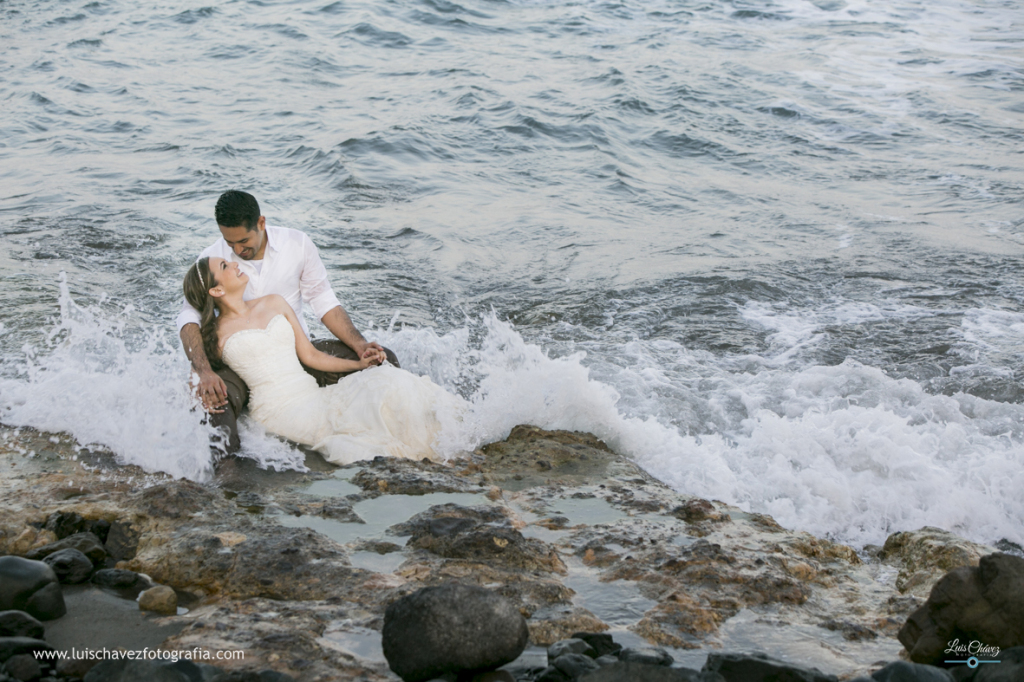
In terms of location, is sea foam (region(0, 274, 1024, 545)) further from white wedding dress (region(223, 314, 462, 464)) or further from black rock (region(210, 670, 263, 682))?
black rock (region(210, 670, 263, 682))

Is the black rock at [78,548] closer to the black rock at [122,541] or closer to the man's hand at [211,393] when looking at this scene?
the black rock at [122,541]

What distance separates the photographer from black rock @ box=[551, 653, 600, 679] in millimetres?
2717

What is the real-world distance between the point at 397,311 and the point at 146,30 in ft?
53.4

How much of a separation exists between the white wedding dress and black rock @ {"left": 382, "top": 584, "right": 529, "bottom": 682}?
2.36m

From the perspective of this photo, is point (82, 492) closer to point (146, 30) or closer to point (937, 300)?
point (937, 300)

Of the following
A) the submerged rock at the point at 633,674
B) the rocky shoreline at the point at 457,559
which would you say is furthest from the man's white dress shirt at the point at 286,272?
the submerged rock at the point at 633,674

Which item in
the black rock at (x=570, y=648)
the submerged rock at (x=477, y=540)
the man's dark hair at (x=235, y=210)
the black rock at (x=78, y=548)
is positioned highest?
the man's dark hair at (x=235, y=210)

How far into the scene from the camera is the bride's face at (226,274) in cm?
516

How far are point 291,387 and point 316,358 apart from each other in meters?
0.29

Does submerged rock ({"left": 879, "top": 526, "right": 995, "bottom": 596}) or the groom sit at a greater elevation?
the groom

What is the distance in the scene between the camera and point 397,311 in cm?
822

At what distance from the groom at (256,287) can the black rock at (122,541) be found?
1188 mm

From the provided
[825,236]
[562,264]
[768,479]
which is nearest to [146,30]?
[562,264]

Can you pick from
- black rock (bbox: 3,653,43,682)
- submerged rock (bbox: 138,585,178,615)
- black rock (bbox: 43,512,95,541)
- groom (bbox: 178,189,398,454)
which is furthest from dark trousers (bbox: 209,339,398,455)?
black rock (bbox: 3,653,43,682)
